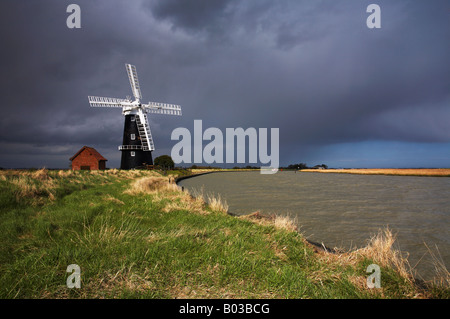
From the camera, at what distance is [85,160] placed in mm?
42094

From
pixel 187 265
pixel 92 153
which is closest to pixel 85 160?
pixel 92 153

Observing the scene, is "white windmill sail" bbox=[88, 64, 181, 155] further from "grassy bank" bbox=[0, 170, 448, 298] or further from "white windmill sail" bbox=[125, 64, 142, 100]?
"grassy bank" bbox=[0, 170, 448, 298]

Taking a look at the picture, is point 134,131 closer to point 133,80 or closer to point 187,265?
point 133,80

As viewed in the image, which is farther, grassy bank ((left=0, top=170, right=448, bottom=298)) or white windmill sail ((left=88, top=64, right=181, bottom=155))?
white windmill sail ((left=88, top=64, right=181, bottom=155))

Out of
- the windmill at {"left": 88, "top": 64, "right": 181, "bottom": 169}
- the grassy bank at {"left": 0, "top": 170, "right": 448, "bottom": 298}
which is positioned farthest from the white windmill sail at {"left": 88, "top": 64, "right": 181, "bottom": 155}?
the grassy bank at {"left": 0, "top": 170, "right": 448, "bottom": 298}

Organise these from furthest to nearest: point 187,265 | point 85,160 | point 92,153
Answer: point 92,153 < point 85,160 < point 187,265

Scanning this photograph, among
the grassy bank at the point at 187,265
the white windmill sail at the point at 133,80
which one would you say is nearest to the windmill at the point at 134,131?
the white windmill sail at the point at 133,80

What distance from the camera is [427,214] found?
10.9 meters

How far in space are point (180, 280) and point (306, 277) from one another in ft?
→ 6.39

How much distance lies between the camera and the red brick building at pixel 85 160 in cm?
4193

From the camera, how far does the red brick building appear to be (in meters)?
41.9
